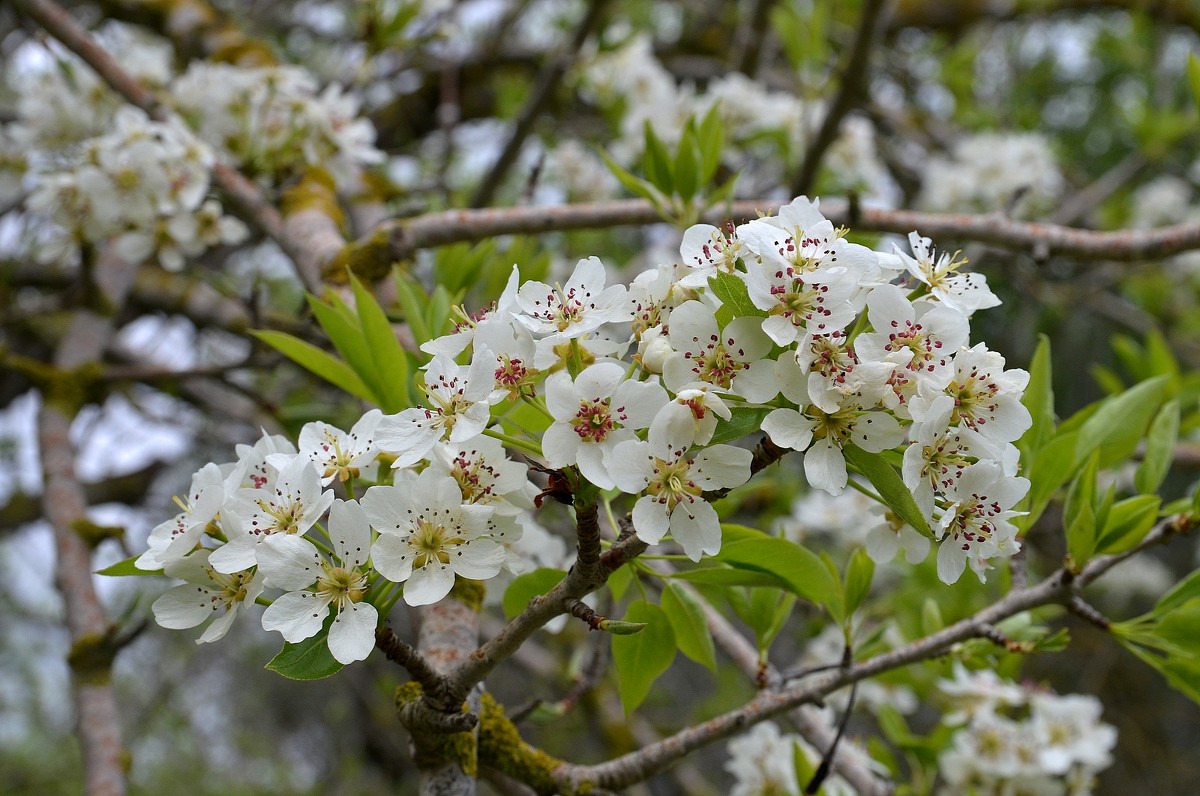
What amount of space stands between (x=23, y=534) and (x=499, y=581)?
11.3 ft

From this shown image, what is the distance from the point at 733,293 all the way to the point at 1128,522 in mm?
819

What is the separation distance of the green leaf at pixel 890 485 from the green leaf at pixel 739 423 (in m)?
0.10

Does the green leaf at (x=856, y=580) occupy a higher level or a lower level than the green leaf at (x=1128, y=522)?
lower

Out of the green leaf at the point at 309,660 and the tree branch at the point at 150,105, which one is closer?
the green leaf at the point at 309,660

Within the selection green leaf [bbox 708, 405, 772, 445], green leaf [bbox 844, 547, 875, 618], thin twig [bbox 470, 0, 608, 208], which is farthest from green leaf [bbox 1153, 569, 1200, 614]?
thin twig [bbox 470, 0, 608, 208]

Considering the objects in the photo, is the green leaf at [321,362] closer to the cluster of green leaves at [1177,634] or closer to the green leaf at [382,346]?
the green leaf at [382,346]

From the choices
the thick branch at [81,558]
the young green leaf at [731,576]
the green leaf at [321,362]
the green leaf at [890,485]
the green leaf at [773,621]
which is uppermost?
the green leaf at [890,485]

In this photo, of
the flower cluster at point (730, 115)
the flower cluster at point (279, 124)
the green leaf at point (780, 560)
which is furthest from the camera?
the flower cluster at point (730, 115)

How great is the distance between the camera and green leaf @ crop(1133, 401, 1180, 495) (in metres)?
1.58

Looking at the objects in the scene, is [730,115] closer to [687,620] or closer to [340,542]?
[687,620]

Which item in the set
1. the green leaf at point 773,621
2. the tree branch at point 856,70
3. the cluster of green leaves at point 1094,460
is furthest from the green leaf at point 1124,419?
the tree branch at point 856,70

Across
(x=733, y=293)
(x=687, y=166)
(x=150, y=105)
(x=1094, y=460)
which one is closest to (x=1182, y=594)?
(x=1094, y=460)

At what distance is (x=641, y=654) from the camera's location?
1.36 meters

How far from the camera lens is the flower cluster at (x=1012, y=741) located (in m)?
2.10
